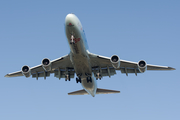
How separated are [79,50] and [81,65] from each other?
236cm

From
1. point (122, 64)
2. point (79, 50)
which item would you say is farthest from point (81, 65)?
point (122, 64)

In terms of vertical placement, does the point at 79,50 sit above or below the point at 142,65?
above

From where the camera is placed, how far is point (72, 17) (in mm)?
22484

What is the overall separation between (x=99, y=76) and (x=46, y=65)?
617cm

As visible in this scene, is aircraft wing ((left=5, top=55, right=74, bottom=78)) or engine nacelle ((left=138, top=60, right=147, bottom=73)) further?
aircraft wing ((left=5, top=55, right=74, bottom=78))

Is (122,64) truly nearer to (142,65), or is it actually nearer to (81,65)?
(142,65)

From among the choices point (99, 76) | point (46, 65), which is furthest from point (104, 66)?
point (46, 65)

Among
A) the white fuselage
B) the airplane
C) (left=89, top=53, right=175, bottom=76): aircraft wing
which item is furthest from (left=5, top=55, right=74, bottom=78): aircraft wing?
(left=89, top=53, right=175, bottom=76): aircraft wing

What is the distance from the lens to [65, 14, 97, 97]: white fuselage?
22547mm

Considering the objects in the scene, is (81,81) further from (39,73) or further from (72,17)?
(72,17)

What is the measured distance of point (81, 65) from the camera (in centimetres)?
2631

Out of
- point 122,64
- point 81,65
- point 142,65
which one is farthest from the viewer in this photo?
point 122,64

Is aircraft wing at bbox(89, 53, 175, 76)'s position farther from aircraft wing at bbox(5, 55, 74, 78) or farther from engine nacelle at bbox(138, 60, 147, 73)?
aircraft wing at bbox(5, 55, 74, 78)

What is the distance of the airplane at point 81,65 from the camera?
2331cm
